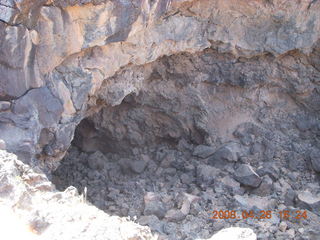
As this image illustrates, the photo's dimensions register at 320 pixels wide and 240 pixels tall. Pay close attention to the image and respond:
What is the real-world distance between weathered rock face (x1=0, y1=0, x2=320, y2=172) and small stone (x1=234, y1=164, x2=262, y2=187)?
1.16 ft

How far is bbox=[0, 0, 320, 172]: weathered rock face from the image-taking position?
3592mm

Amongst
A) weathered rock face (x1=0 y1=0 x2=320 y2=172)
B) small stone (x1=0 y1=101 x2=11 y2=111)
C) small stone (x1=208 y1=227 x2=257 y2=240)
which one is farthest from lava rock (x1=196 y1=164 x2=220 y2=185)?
small stone (x1=0 y1=101 x2=11 y2=111)

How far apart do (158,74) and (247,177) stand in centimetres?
161

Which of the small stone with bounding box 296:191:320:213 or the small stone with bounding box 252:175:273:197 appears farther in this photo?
the small stone with bounding box 252:175:273:197

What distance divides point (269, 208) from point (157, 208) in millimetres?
1180

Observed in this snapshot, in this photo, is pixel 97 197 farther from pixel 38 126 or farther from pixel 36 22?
pixel 36 22

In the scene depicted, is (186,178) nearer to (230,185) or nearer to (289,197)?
(230,185)

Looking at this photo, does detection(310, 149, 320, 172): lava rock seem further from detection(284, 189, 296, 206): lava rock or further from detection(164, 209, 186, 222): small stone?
detection(164, 209, 186, 222): small stone

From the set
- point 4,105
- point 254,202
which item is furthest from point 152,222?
point 4,105

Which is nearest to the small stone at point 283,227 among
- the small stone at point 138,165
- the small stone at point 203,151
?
the small stone at point 203,151

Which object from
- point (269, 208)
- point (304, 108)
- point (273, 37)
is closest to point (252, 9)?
point (273, 37)

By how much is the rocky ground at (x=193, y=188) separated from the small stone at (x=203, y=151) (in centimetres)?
1

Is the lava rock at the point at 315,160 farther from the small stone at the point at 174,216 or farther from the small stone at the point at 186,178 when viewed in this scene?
the small stone at the point at 174,216

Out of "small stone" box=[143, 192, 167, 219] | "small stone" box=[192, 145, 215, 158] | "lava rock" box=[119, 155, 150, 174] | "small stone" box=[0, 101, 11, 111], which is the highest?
"small stone" box=[0, 101, 11, 111]
